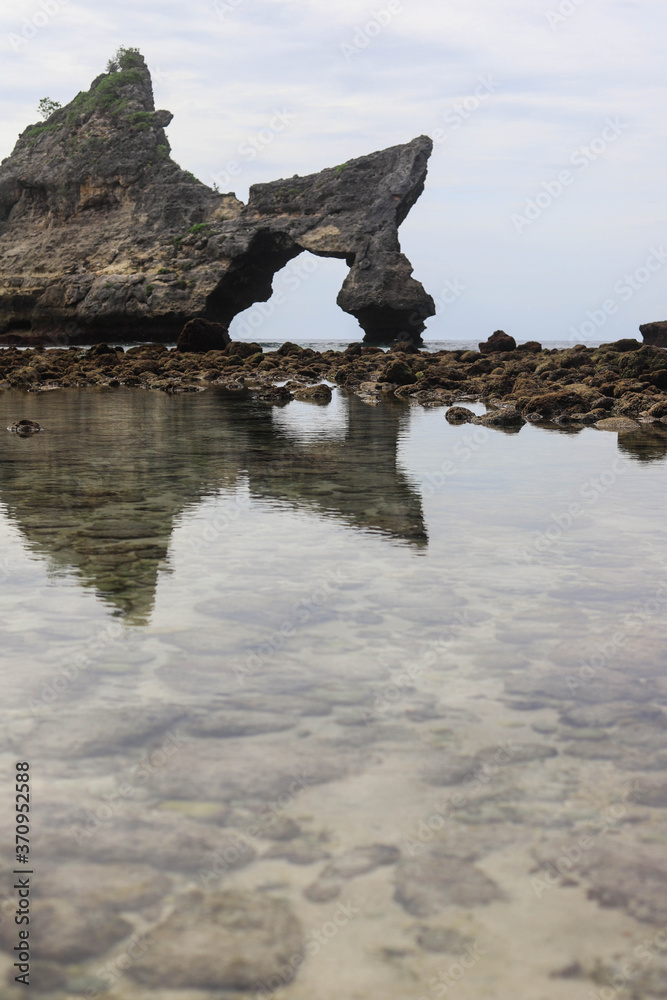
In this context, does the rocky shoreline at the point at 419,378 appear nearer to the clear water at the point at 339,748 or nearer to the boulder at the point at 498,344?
the boulder at the point at 498,344

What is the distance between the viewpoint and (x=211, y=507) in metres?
7.09

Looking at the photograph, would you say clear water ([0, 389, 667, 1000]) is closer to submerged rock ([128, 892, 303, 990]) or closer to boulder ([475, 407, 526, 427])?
submerged rock ([128, 892, 303, 990])

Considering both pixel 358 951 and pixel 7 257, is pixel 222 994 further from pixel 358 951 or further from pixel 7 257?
pixel 7 257

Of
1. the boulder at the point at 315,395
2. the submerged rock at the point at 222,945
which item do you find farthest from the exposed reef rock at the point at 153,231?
the submerged rock at the point at 222,945

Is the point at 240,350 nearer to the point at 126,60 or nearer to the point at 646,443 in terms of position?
the point at 646,443

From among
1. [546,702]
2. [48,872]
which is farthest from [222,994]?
[546,702]

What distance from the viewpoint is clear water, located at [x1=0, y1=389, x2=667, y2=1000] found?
2.14 metres

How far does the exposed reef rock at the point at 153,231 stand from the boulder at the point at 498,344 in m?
15.3

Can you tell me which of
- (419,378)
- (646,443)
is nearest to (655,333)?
(419,378)

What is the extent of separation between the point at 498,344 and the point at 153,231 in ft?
98.7

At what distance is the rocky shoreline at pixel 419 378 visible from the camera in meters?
16.6

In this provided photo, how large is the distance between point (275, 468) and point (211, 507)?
2205 millimetres

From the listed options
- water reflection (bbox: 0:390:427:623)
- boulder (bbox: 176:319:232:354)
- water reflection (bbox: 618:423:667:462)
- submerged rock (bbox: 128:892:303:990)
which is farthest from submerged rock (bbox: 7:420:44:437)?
boulder (bbox: 176:319:232:354)

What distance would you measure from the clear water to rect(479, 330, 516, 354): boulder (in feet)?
90.1
